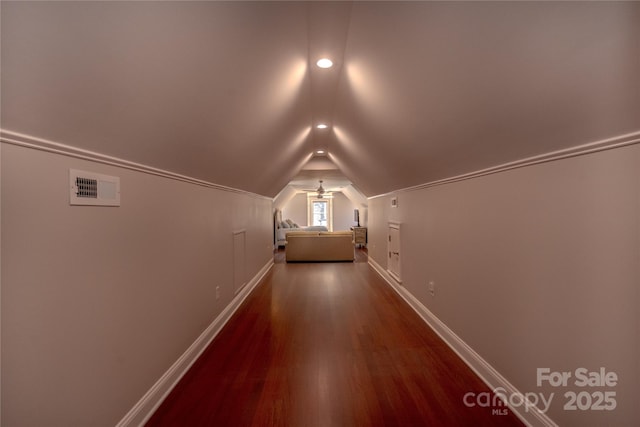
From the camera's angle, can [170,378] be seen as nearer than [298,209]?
Yes

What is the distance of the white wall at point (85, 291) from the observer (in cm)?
103

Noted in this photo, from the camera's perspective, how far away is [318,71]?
2.46 metres

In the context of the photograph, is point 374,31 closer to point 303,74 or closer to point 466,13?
point 466,13

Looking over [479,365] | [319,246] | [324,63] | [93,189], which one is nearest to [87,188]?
[93,189]

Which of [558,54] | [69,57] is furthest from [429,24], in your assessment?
[69,57]

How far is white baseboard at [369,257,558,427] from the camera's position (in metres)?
1.60

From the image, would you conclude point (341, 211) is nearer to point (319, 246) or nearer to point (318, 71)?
point (319, 246)

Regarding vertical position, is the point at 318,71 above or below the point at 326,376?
above

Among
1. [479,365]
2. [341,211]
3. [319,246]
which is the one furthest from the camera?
[341,211]

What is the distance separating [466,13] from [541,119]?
586 millimetres

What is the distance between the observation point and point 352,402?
1871 millimetres

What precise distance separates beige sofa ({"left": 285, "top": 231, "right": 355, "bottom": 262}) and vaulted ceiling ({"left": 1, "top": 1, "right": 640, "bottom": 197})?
4.53 metres

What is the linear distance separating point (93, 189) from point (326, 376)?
6.23 feet

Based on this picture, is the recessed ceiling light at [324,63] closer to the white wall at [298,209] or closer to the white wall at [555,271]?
the white wall at [555,271]
